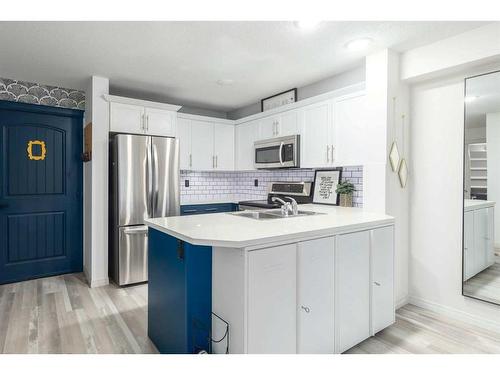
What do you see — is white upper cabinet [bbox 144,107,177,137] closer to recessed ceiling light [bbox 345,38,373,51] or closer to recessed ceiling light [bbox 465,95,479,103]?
recessed ceiling light [bbox 345,38,373,51]

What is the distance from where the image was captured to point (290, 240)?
68.5 inches

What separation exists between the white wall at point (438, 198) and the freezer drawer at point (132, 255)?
2867 mm

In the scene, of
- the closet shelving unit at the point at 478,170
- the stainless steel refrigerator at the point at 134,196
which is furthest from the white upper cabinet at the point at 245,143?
the closet shelving unit at the point at 478,170

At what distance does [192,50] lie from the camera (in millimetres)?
2709

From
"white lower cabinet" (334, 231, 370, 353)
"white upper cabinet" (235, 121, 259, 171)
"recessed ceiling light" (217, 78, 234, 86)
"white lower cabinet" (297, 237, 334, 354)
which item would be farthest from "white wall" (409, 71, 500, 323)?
"white upper cabinet" (235, 121, 259, 171)

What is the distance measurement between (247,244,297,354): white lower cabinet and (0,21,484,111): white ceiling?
1.72m

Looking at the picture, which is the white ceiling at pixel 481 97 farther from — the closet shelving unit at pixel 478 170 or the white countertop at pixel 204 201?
the white countertop at pixel 204 201

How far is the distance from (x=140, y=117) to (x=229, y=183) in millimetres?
2022

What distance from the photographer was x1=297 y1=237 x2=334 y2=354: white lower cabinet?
178 cm

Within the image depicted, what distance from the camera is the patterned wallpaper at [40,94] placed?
3533mm

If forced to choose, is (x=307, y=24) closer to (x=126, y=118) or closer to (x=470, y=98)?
(x=470, y=98)

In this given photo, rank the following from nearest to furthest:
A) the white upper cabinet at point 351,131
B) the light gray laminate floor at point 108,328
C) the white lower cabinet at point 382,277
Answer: the light gray laminate floor at point 108,328 < the white lower cabinet at point 382,277 < the white upper cabinet at point 351,131

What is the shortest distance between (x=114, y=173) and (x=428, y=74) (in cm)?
332
